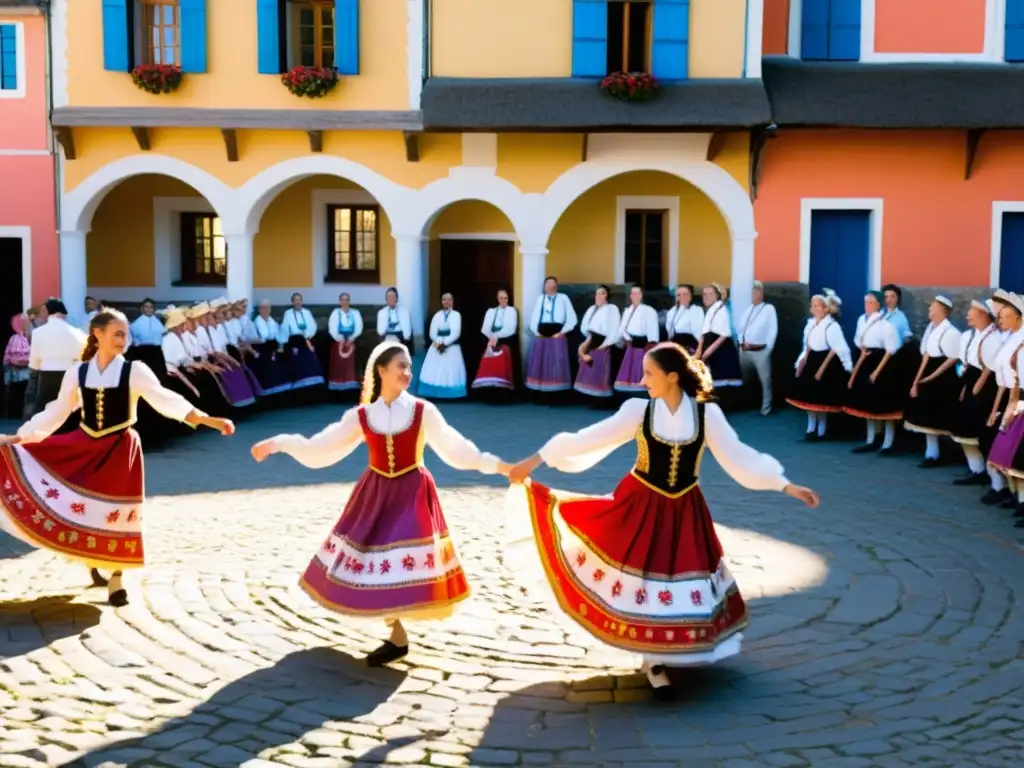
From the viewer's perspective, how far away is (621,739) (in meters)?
5.80

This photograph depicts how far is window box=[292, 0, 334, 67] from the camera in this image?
19.8m

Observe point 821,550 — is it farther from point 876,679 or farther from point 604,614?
point 604,614

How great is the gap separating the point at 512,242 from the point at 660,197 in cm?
240

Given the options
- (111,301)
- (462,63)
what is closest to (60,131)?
(111,301)

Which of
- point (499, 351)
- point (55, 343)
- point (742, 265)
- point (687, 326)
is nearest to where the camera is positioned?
point (55, 343)

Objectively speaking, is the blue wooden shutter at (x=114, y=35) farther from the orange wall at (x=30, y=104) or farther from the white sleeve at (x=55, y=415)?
the white sleeve at (x=55, y=415)

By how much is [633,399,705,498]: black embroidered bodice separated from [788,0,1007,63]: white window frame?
1424 centimetres

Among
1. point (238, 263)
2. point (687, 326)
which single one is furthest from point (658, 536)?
point (238, 263)

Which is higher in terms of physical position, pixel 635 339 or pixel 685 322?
pixel 685 322

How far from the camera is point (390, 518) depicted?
684cm

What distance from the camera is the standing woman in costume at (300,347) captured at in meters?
18.4

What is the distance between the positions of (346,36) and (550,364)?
18.1 feet

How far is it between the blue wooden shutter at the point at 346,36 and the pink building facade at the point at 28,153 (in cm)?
442

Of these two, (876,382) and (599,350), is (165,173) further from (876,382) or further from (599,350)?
(876,382)
